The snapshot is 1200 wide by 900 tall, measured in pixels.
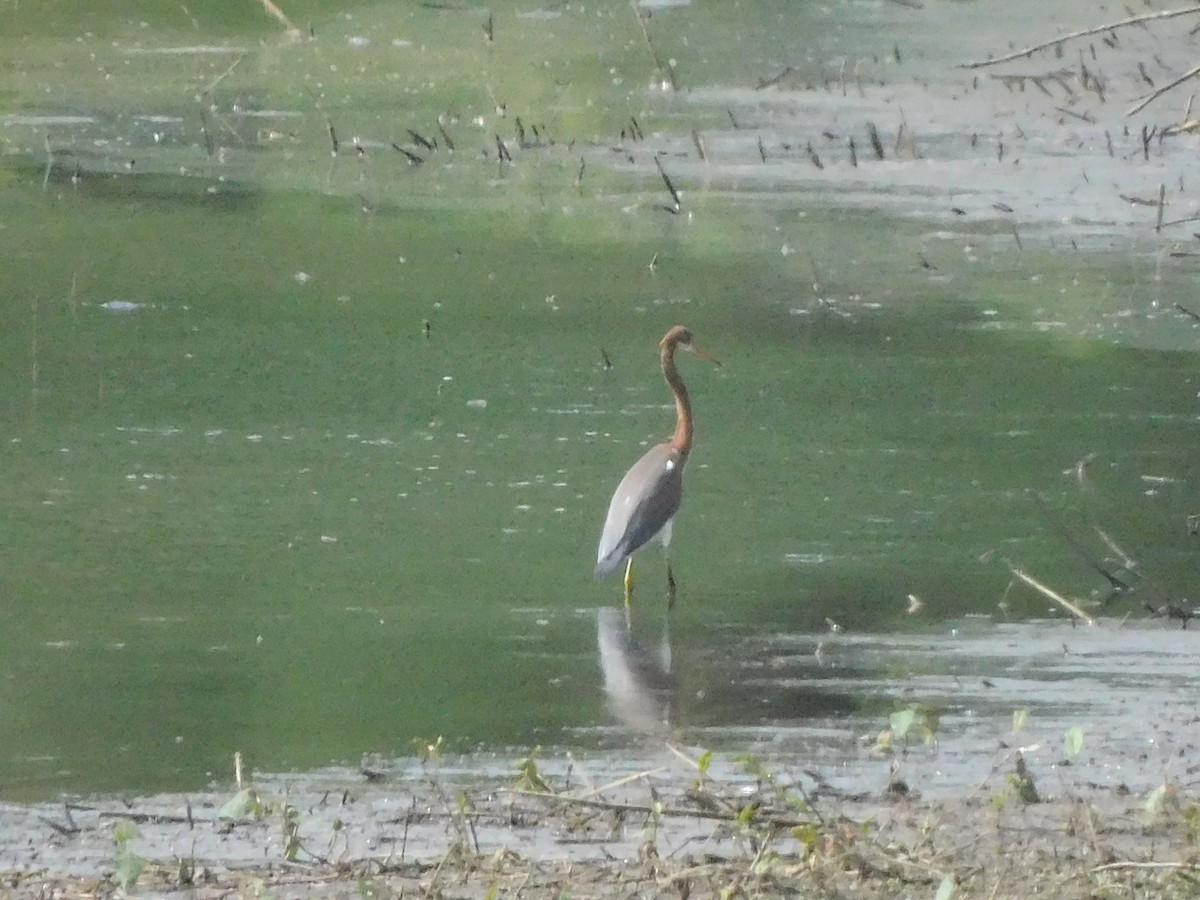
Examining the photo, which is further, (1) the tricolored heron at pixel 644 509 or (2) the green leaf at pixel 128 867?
(1) the tricolored heron at pixel 644 509

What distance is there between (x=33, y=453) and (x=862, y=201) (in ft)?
25.0

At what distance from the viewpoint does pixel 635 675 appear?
22.0 feet

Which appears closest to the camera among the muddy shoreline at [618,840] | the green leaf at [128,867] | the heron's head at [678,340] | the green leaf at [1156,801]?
the green leaf at [128,867]

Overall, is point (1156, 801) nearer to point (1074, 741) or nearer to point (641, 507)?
point (1074, 741)

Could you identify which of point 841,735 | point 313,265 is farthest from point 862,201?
point 841,735

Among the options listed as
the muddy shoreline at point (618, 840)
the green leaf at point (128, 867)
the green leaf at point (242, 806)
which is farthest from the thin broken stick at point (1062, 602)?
the green leaf at point (128, 867)

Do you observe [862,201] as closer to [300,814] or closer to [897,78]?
[897,78]

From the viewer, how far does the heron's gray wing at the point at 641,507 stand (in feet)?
25.0

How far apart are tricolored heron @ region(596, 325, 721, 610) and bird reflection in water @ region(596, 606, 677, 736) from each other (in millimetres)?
230

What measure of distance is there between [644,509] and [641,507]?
0.04 ft

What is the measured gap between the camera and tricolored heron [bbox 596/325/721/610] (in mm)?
7613

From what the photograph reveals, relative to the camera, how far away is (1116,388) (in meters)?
10.7

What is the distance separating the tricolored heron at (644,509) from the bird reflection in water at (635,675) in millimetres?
230

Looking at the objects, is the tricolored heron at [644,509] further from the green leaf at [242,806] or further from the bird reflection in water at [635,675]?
the green leaf at [242,806]
